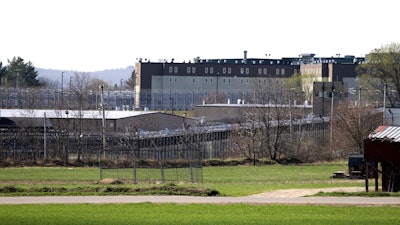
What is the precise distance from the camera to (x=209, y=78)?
537 ft

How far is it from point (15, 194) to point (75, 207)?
275 inches

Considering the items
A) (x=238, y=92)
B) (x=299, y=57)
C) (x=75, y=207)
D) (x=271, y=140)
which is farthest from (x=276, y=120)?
(x=299, y=57)

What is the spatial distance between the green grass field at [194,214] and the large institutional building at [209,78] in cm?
11264

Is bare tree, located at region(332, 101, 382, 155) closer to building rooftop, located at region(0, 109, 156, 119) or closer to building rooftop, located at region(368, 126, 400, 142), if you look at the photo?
building rooftop, located at region(0, 109, 156, 119)

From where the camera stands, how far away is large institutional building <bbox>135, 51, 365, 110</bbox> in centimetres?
14938

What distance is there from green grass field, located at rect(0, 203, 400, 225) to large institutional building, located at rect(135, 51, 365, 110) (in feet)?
370

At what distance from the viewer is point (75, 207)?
32.1 m

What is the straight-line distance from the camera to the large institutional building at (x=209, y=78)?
149 meters

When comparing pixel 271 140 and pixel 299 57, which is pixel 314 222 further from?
pixel 299 57

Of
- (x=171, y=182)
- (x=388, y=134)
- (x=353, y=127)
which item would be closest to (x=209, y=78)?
(x=353, y=127)

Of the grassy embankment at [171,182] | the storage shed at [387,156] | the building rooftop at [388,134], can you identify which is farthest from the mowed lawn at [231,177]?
the storage shed at [387,156]

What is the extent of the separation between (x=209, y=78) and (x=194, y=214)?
440ft

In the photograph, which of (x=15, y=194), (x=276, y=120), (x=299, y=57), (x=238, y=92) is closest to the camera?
(x=15, y=194)

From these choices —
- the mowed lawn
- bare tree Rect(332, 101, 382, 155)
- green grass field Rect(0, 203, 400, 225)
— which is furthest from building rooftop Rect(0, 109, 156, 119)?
green grass field Rect(0, 203, 400, 225)
